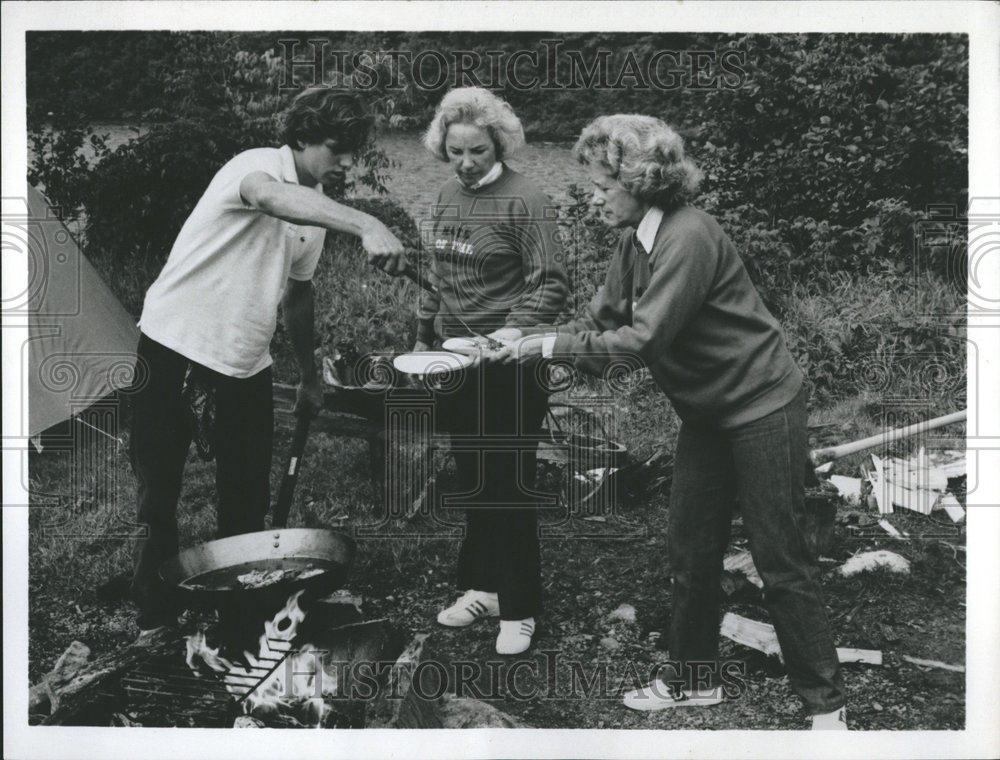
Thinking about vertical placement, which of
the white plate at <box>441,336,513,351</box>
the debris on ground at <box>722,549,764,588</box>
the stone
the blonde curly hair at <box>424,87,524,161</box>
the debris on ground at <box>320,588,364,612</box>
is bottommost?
the stone

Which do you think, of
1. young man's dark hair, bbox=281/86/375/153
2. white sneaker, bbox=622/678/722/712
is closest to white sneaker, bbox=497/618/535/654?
white sneaker, bbox=622/678/722/712

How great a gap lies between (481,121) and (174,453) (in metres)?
1.94

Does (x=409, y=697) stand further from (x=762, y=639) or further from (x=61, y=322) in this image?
(x=61, y=322)

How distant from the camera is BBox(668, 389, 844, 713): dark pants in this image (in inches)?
157

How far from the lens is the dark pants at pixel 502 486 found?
4543 mm

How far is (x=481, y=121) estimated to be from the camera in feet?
14.8

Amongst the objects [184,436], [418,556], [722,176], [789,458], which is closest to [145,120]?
[184,436]

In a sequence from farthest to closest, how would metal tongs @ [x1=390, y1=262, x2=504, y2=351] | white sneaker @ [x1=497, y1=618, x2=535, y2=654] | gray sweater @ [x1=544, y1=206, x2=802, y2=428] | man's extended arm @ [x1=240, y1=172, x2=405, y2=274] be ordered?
white sneaker @ [x1=497, y1=618, x2=535, y2=654] < metal tongs @ [x1=390, y1=262, x2=504, y2=351] < man's extended arm @ [x1=240, y1=172, x2=405, y2=274] < gray sweater @ [x1=544, y1=206, x2=802, y2=428]

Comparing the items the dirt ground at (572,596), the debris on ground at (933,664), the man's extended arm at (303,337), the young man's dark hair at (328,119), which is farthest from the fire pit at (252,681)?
the debris on ground at (933,664)

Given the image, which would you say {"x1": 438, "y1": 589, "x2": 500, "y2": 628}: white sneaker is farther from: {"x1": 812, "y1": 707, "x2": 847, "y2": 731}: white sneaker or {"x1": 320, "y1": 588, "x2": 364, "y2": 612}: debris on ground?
{"x1": 812, "y1": 707, "x2": 847, "y2": 731}: white sneaker

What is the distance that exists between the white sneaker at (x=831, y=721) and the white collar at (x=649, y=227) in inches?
80.5

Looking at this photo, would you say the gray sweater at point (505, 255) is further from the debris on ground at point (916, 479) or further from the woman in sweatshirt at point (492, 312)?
the debris on ground at point (916, 479)

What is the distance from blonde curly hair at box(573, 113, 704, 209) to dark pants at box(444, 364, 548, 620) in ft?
3.08

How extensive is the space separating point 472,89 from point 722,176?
1.17 metres
